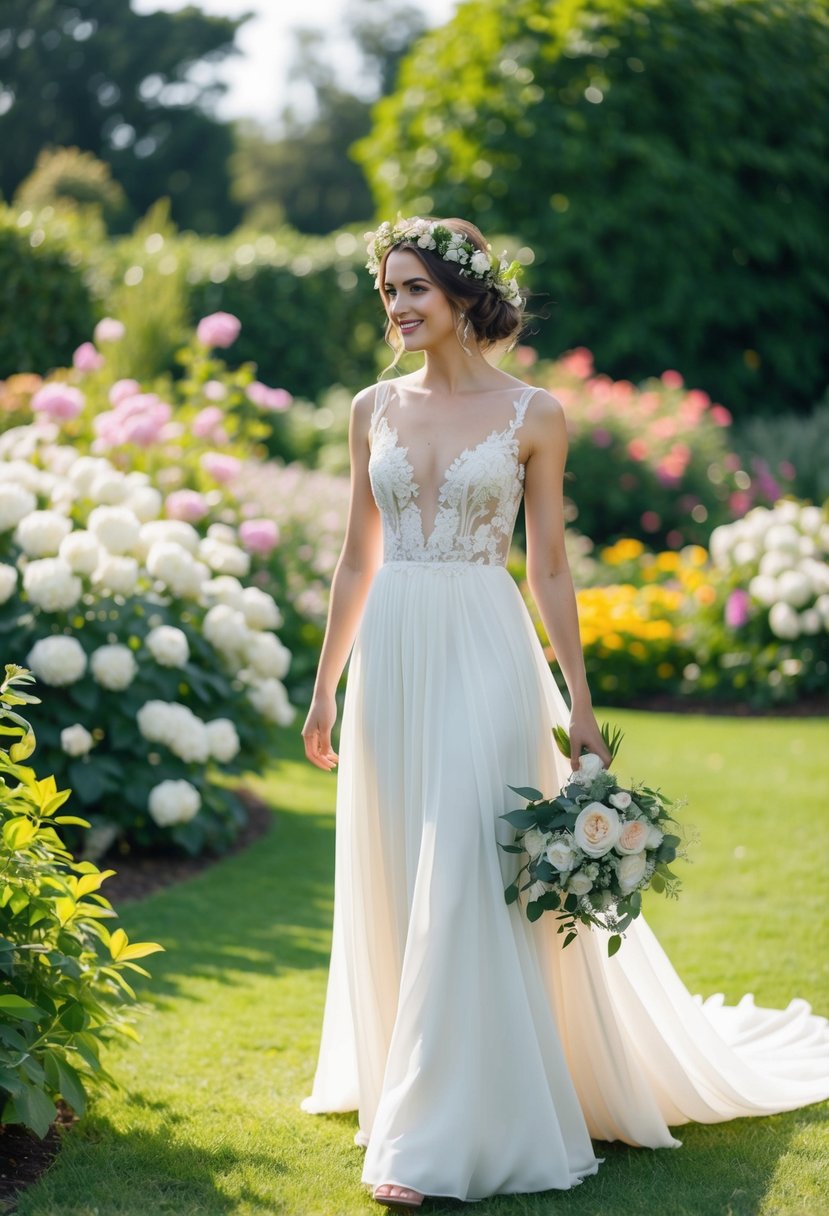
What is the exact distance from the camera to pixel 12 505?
18.9 feet

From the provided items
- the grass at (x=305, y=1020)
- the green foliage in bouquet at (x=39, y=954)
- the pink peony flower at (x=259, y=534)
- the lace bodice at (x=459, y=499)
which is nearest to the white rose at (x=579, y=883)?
the grass at (x=305, y=1020)

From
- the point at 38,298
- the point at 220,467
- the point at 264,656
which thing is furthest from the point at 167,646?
the point at 38,298

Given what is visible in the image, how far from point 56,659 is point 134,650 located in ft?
1.73

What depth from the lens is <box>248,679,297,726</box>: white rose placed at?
21.0 feet

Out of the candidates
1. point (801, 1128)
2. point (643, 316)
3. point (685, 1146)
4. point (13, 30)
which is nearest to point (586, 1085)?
point (685, 1146)

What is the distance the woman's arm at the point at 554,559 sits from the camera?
336cm

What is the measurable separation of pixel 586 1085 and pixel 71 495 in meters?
3.61

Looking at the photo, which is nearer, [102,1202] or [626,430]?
[102,1202]

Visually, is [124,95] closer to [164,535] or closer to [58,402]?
[58,402]

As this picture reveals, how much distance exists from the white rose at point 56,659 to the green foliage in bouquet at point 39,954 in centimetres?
205

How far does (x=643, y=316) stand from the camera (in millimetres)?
15641

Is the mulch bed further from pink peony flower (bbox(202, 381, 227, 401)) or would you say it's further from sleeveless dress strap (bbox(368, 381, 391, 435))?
pink peony flower (bbox(202, 381, 227, 401))

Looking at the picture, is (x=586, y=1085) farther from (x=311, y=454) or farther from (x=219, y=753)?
(x=311, y=454)

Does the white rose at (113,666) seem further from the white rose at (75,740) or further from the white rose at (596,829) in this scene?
the white rose at (596,829)
